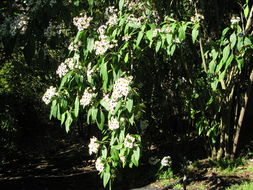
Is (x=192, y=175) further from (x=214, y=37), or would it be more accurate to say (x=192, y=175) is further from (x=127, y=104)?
(x=127, y=104)

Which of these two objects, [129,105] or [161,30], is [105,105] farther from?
[161,30]

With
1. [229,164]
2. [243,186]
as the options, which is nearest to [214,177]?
[229,164]

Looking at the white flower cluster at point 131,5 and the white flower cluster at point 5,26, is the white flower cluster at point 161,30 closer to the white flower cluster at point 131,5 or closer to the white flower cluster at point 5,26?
the white flower cluster at point 131,5

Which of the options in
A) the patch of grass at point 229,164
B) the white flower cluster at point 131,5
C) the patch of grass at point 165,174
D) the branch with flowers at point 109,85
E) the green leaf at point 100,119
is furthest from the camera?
the patch of grass at point 165,174

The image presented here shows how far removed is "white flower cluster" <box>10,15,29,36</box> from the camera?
2.93 m

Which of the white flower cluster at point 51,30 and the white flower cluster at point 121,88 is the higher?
the white flower cluster at point 51,30

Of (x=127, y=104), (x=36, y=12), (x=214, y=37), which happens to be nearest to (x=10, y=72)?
(x=36, y=12)

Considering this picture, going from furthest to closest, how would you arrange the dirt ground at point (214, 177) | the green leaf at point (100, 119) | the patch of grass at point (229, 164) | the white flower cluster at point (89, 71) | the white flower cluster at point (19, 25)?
the patch of grass at point (229, 164) < the dirt ground at point (214, 177) < the white flower cluster at point (19, 25) < the white flower cluster at point (89, 71) < the green leaf at point (100, 119)

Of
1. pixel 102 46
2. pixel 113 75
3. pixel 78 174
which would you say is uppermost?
pixel 102 46

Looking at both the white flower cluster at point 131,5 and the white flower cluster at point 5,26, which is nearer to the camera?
the white flower cluster at point 5,26

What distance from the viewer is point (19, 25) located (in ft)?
9.68

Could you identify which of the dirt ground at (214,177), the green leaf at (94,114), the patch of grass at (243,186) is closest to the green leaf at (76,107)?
the green leaf at (94,114)

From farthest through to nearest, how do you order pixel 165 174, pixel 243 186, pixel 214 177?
pixel 165 174
pixel 214 177
pixel 243 186

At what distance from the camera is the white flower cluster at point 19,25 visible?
2932mm
